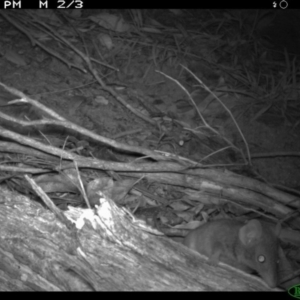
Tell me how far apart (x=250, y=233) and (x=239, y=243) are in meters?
0.19

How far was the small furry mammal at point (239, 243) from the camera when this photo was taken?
2.84 meters

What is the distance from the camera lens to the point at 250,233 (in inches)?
113

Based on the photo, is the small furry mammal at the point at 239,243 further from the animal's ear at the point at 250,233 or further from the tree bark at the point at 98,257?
the tree bark at the point at 98,257

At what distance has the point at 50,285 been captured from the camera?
92.4 inches

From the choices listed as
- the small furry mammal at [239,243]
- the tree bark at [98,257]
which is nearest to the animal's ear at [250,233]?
the small furry mammal at [239,243]

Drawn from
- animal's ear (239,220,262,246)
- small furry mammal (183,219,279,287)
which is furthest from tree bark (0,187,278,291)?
animal's ear (239,220,262,246)

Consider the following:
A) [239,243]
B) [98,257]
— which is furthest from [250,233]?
[98,257]

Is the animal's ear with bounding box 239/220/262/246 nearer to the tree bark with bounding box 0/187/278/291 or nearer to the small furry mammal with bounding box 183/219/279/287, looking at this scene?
the small furry mammal with bounding box 183/219/279/287

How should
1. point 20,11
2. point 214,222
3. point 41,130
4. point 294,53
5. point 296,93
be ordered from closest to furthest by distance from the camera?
point 214,222 < point 41,130 < point 296,93 < point 294,53 < point 20,11

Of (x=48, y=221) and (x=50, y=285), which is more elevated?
(x=48, y=221)

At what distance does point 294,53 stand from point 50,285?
369cm

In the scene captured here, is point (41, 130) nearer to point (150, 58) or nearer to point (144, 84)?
point (144, 84)

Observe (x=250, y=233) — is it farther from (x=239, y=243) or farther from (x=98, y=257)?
(x=98, y=257)
